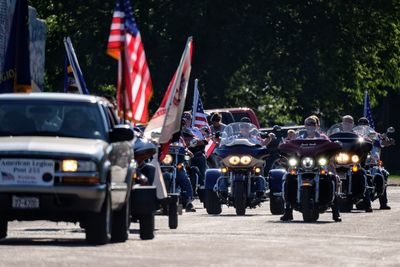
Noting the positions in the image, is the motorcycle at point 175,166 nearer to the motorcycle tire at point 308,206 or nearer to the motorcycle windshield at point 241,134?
the motorcycle windshield at point 241,134

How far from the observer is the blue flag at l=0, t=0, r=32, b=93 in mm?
27578

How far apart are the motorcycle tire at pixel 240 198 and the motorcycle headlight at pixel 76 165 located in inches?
406

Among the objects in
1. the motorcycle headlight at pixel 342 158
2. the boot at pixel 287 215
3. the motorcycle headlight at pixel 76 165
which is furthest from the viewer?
the motorcycle headlight at pixel 342 158

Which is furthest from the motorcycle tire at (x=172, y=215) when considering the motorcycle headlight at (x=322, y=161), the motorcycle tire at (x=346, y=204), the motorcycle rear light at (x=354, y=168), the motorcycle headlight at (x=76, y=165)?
the motorcycle rear light at (x=354, y=168)

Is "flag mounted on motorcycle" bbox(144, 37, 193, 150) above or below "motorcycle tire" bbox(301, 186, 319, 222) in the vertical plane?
above

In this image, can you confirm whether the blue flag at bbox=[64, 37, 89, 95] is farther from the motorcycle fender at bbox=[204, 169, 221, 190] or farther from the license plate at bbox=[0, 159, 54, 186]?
the license plate at bbox=[0, 159, 54, 186]

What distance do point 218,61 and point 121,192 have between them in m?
41.1

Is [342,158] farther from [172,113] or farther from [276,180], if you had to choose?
[172,113]

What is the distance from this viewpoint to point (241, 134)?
96.0 ft

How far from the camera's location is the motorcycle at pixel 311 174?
1032 inches

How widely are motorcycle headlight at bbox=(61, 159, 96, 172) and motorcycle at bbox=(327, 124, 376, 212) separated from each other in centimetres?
1254

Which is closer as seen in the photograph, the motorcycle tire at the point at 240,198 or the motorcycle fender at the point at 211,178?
the motorcycle tire at the point at 240,198

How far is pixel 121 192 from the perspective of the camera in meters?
18.8

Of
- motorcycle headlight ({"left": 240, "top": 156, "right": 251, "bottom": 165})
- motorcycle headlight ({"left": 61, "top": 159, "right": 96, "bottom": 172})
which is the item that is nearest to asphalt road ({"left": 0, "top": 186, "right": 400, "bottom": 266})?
motorcycle headlight ({"left": 61, "top": 159, "right": 96, "bottom": 172})
